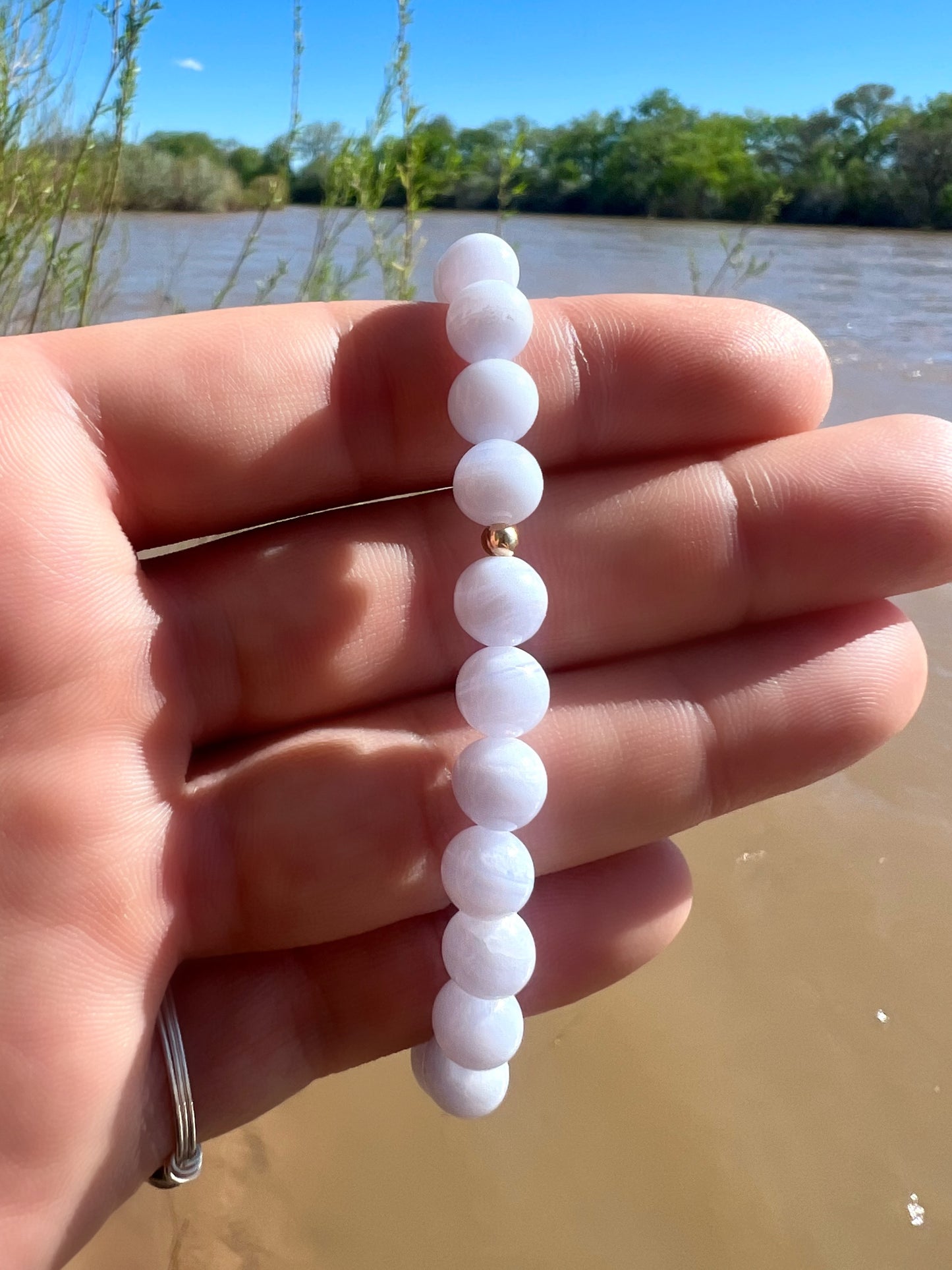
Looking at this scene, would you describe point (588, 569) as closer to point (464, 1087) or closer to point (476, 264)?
point (476, 264)

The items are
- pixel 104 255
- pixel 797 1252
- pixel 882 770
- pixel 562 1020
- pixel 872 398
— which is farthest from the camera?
pixel 104 255

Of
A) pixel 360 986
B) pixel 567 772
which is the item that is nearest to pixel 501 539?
pixel 567 772

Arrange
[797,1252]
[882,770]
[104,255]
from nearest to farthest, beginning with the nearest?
[797,1252], [882,770], [104,255]

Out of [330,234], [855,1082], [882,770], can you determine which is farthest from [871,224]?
[855,1082]

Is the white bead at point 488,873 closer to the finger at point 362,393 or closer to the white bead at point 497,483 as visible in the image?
the white bead at point 497,483

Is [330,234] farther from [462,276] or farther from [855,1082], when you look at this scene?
[855,1082]

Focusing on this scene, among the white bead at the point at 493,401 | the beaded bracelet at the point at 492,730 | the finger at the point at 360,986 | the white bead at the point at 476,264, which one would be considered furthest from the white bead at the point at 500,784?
the white bead at the point at 476,264

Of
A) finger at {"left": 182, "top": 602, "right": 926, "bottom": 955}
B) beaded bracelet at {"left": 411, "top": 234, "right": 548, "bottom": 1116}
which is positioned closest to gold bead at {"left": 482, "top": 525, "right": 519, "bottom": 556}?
beaded bracelet at {"left": 411, "top": 234, "right": 548, "bottom": 1116}

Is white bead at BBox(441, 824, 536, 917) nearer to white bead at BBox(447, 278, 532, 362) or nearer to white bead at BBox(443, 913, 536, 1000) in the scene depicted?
white bead at BBox(443, 913, 536, 1000)
